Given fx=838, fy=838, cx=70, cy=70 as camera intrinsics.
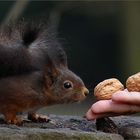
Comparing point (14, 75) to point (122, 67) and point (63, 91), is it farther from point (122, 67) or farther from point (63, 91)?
point (122, 67)

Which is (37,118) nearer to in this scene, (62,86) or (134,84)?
(62,86)

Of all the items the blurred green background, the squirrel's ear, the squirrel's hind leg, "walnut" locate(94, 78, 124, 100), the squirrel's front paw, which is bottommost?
the squirrel's hind leg

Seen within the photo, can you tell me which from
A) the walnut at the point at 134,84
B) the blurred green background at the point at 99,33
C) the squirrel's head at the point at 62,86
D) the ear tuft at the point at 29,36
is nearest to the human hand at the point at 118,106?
the walnut at the point at 134,84

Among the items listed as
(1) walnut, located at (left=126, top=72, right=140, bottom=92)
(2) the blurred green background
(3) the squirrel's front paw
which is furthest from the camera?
(2) the blurred green background

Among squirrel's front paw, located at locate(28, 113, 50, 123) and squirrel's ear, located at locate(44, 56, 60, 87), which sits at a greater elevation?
squirrel's ear, located at locate(44, 56, 60, 87)

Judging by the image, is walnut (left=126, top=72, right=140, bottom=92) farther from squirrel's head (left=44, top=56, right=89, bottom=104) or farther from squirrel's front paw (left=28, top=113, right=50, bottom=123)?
squirrel's front paw (left=28, top=113, right=50, bottom=123)

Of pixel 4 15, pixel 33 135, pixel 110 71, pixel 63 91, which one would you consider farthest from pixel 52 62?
pixel 110 71

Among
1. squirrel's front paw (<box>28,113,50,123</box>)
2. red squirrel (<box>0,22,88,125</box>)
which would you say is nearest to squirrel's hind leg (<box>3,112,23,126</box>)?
red squirrel (<box>0,22,88,125</box>)

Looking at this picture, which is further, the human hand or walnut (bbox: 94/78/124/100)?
walnut (bbox: 94/78/124/100)
